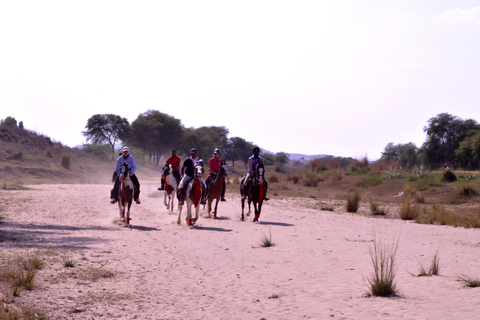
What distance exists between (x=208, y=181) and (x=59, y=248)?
8.69 metres

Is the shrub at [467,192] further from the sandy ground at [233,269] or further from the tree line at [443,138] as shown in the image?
the tree line at [443,138]

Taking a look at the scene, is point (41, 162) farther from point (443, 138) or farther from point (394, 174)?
point (443, 138)

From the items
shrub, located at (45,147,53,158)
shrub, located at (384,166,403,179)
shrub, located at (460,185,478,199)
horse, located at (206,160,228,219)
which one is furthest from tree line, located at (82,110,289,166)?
horse, located at (206,160,228,219)

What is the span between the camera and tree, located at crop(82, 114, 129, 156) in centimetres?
7738

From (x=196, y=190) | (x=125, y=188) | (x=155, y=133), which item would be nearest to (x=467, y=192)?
(x=196, y=190)

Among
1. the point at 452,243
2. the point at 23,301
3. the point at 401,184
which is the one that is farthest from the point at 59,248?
the point at 401,184

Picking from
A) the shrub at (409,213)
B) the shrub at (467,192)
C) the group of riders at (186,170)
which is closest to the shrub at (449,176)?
the shrub at (467,192)

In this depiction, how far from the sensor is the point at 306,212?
72.7 ft

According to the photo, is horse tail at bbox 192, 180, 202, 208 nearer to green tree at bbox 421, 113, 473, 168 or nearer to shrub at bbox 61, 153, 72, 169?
shrub at bbox 61, 153, 72, 169

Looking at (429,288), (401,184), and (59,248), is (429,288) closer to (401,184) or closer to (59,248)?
(59,248)

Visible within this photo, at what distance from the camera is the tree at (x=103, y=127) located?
254ft

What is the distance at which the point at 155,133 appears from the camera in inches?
3039

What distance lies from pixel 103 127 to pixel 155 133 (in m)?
8.34

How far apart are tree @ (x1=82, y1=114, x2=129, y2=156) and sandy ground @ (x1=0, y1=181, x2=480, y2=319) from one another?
61706 mm
